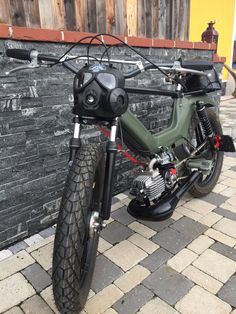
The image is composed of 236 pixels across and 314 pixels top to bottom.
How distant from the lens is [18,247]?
7.38 ft

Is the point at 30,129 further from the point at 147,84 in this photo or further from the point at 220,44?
the point at 220,44

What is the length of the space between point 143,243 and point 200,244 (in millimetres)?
416

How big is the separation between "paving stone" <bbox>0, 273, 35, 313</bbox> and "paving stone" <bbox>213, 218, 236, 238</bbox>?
1.47 meters

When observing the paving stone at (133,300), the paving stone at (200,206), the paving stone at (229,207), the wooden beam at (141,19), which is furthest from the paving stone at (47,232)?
the wooden beam at (141,19)

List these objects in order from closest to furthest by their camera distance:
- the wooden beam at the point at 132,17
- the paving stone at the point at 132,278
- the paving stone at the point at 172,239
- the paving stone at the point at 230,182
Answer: the paving stone at the point at 132,278, the paving stone at the point at 172,239, the wooden beam at the point at 132,17, the paving stone at the point at 230,182

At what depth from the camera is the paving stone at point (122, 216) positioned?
2.56 meters

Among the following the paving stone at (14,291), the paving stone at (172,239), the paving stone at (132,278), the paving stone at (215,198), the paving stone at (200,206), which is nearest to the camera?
the paving stone at (14,291)

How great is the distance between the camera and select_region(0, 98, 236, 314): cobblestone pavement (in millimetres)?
1747

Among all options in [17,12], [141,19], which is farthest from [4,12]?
[141,19]

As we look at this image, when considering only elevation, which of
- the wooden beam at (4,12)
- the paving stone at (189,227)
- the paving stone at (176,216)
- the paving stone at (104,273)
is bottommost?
the paving stone at (176,216)

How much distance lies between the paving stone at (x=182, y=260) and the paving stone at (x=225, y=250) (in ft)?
0.58

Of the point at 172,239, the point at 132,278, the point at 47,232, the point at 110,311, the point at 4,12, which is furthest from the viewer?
the point at 47,232

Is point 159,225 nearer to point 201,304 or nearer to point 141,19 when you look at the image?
point 201,304

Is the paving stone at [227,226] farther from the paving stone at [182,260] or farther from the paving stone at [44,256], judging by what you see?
the paving stone at [44,256]
